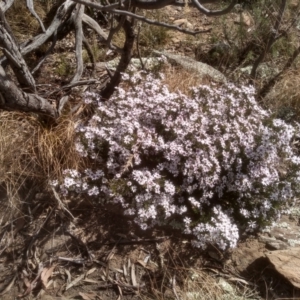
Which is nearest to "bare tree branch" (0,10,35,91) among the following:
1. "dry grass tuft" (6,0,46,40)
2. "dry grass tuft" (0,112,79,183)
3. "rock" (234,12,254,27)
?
"dry grass tuft" (0,112,79,183)

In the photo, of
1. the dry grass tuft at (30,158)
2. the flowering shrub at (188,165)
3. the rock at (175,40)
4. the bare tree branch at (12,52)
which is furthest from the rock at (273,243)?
the rock at (175,40)

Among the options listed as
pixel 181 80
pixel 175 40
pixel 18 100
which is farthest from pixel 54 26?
pixel 175 40

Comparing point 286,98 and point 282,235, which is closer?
point 282,235

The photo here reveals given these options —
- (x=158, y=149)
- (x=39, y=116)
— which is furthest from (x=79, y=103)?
(x=158, y=149)

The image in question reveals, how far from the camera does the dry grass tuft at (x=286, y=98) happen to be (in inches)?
143

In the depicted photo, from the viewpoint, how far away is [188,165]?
268 centimetres

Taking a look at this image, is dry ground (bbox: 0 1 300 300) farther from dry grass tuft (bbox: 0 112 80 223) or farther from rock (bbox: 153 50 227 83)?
rock (bbox: 153 50 227 83)

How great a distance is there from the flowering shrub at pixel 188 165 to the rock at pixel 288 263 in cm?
25

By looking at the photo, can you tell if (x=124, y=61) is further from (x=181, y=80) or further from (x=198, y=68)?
(x=198, y=68)

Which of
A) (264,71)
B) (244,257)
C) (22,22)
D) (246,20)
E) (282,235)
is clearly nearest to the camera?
(244,257)

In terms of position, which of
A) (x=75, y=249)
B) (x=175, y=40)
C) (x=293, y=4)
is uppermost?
(x=293, y=4)

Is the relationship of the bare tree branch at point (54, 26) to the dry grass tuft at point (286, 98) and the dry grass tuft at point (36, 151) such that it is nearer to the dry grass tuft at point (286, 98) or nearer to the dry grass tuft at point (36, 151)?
the dry grass tuft at point (36, 151)

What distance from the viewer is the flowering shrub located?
2.69 meters

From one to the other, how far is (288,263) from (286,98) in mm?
1601
